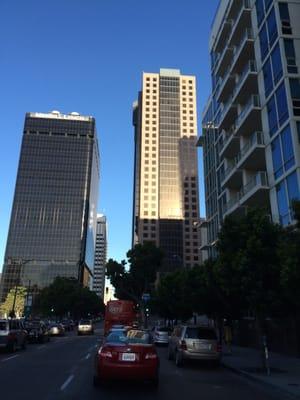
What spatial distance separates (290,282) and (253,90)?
2518 cm

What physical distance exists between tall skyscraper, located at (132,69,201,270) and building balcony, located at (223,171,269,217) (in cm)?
13103

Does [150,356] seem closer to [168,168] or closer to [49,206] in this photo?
[49,206]

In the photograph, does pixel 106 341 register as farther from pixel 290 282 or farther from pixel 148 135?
pixel 148 135

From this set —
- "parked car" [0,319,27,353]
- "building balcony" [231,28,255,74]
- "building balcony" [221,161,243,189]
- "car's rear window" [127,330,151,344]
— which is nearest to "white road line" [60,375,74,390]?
A: "car's rear window" [127,330,151,344]

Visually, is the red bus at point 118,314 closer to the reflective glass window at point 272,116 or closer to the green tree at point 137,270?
the reflective glass window at point 272,116

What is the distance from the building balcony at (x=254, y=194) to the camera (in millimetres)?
29406

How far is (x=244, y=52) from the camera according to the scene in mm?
35062

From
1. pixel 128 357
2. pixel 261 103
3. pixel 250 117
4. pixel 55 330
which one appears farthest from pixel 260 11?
pixel 55 330

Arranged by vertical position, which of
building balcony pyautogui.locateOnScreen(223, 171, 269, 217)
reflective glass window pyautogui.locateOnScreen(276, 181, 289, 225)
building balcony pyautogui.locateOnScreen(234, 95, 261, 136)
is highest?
building balcony pyautogui.locateOnScreen(234, 95, 261, 136)

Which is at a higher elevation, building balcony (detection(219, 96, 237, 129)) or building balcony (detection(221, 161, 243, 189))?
building balcony (detection(219, 96, 237, 129))

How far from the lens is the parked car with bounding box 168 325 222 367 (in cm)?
1717

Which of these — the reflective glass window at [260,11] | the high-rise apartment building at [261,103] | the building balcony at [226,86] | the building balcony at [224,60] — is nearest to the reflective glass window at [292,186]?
the high-rise apartment building at [261,103]

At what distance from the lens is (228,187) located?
40000 millimetres

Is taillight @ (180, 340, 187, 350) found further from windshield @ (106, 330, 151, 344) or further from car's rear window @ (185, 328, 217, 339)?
windshield @ (106, 330, 151, 344)
